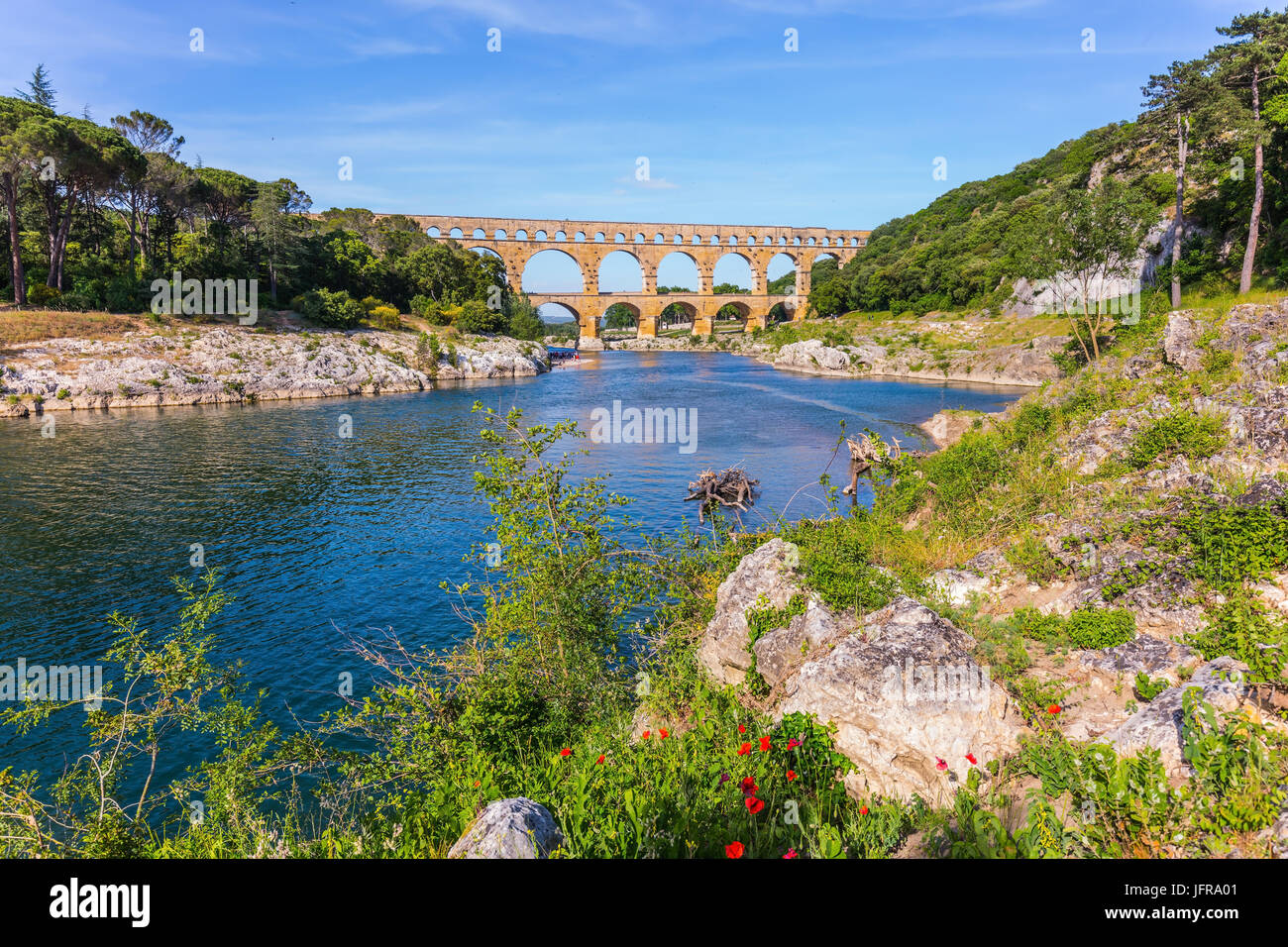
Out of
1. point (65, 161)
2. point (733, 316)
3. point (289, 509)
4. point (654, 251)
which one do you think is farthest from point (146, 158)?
point (733, 316)

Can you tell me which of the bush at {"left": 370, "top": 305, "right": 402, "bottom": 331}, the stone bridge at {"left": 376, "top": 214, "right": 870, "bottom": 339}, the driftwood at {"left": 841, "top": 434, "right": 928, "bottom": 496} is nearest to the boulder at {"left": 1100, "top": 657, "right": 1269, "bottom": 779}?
the driftwood at {"left": 841, "top": 434, "right": 928, "bottom": 496}

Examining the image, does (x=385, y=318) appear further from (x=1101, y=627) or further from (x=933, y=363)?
(x=1101, y=627)

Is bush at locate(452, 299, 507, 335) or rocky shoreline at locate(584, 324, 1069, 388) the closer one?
rocky shoreline at locate(584, 324, 1069, 388)

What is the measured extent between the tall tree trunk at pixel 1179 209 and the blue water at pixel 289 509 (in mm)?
12738

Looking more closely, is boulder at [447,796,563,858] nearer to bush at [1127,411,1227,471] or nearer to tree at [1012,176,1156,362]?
bush at [1127,411,1227,471]

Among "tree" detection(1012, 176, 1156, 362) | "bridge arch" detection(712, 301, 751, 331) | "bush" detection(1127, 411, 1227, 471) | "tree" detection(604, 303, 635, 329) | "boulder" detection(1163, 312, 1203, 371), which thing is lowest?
"bush" detection(1127, 411, 1227, 471)

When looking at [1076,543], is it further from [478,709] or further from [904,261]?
[904,261]

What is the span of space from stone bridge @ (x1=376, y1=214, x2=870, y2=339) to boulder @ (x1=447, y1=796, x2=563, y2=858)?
122m

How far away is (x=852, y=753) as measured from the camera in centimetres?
695

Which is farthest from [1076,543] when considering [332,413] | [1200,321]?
[332,413]

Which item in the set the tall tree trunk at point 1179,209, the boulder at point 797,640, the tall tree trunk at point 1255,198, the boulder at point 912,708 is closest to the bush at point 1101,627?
the boulder at point 912,708

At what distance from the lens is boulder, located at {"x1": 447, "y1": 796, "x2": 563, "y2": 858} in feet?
Answer: 14.7

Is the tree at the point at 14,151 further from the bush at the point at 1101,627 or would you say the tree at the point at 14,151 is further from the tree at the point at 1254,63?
the tree at the point at 1254,63

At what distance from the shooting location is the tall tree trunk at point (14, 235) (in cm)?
4378
